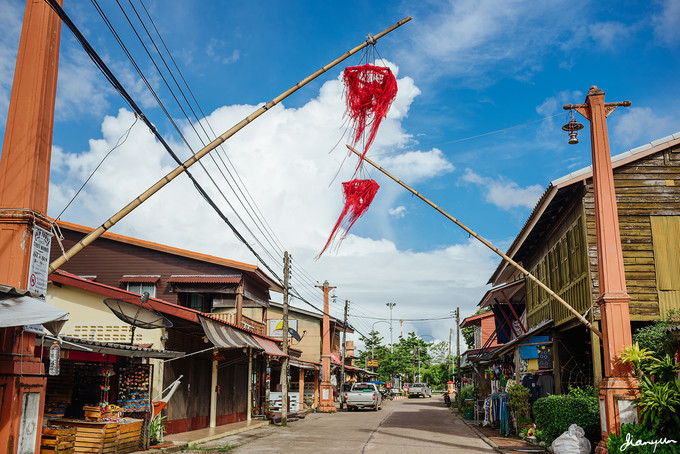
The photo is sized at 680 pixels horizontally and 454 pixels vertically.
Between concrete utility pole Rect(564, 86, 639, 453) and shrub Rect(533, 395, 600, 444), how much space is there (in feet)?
5.82

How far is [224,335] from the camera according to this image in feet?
61.6

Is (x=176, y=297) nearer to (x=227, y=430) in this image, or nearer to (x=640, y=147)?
(x=227, y=430)

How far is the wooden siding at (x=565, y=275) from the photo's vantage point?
54.6 ft

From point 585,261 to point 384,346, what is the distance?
7664 cm

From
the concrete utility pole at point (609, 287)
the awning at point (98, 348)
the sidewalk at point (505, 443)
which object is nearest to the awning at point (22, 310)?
the awning at point (98, 348)

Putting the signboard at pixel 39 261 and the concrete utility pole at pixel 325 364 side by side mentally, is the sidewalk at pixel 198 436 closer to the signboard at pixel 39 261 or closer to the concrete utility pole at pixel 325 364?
the signboard at pixel 39 261

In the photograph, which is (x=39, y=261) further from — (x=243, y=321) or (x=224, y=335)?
(x=243, y=321)

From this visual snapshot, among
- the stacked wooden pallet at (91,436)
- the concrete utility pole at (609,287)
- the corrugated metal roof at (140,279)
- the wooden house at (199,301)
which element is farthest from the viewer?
the corrugated metal roof at (140,279)

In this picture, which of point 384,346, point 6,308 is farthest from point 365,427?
point 384,346

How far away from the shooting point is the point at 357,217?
1116 cm

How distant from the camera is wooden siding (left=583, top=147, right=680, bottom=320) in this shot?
627 inches

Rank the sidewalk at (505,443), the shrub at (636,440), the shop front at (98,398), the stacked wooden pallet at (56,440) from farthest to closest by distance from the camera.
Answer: the sidewalk at (505,443)
the shop front at (98,398)
the stacked wooden pallet at (56,440)
the shrub at (636,440)

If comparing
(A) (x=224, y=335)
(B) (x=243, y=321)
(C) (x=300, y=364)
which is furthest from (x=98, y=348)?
(C) (x=300, y=364)

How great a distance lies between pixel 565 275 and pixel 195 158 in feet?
44.2
